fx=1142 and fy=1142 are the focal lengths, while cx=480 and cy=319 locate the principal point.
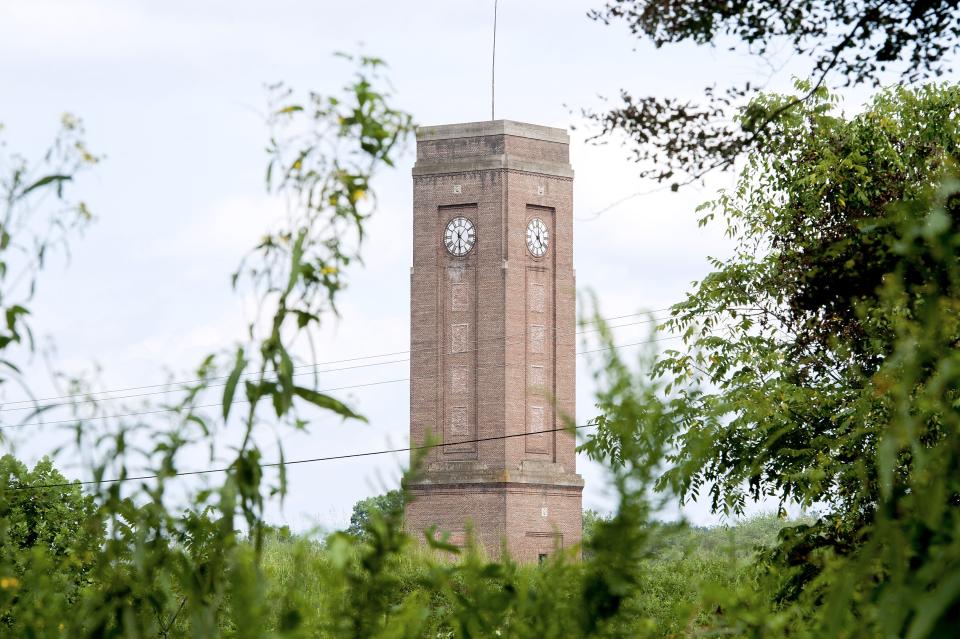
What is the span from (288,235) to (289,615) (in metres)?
0.75

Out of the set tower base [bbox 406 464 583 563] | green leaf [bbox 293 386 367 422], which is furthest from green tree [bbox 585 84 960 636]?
tower base [bbox 406 464 583 563]

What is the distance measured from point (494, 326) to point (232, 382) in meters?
43.3

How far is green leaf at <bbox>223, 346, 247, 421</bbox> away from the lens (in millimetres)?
1848

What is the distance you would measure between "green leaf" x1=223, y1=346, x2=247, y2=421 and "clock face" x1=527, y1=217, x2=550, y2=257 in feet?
147

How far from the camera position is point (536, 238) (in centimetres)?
4672

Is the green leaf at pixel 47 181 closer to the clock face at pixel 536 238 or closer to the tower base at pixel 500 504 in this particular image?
the tower base at pixel 500 504

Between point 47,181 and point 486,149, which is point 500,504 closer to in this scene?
point 486,149

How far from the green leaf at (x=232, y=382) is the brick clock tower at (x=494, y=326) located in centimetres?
4172

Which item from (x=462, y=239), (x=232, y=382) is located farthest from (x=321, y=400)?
(x=462, y=239)

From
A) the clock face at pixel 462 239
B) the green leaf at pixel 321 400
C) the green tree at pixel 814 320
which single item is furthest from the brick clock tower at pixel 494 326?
the green leaf at pixel 321 400

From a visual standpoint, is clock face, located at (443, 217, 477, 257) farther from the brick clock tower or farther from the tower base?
the tower base

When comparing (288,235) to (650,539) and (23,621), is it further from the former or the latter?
(23,621)

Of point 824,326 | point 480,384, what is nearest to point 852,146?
point 824,326

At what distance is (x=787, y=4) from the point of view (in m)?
4.62
